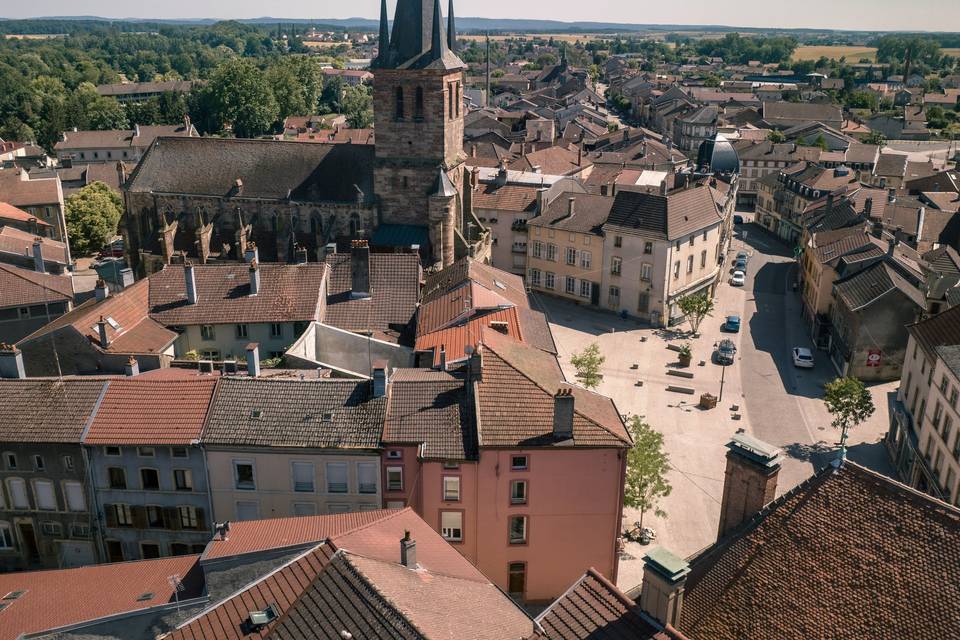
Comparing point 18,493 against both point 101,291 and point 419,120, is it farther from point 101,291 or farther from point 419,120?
point 419,120

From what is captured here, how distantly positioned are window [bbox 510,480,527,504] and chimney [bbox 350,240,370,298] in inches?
837

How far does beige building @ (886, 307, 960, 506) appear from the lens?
132 ft

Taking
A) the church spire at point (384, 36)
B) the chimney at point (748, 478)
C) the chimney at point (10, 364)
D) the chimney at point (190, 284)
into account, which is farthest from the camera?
the church spire at point (384, 36)

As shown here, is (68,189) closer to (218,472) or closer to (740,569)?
(218,472)

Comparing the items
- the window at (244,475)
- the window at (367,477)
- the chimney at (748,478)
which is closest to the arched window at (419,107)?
the window at (367,477)

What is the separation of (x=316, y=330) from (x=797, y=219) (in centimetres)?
7365

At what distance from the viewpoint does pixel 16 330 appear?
5081 cm

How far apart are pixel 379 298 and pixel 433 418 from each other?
1834cm

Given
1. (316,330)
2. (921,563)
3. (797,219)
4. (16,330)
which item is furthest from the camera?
(797,219)

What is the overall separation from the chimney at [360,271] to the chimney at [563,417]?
21.2m

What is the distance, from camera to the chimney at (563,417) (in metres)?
31.4

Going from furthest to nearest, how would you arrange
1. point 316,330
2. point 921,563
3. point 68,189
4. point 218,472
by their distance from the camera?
1. point 68,189
2. point 316,330
3. point 218,472
4. point 921,563

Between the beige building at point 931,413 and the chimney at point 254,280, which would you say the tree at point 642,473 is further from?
the chimney at point 254,280

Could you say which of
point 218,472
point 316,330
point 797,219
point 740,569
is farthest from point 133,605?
point 797,219
